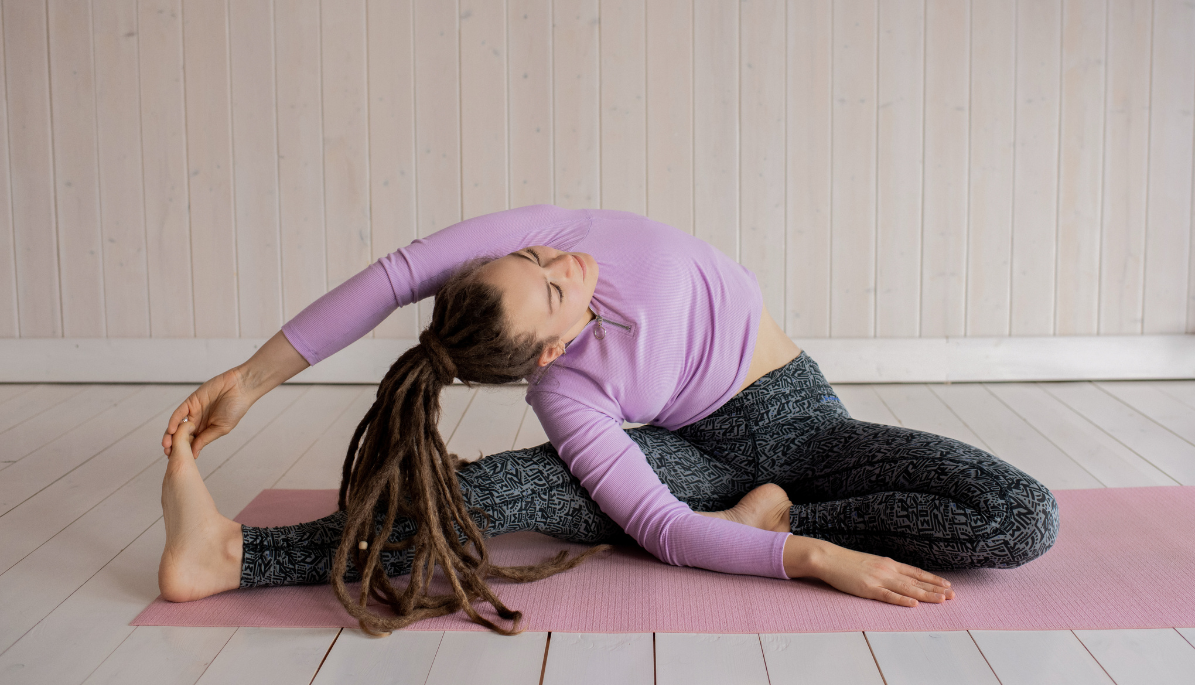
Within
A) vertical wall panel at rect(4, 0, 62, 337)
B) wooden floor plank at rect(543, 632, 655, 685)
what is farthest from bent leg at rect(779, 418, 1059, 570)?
vertical wall panel at rect(4, 0, 62, 337)

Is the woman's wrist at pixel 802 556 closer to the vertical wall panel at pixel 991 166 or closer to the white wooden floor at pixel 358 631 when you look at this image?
the white wooden floor at pixel 358 631

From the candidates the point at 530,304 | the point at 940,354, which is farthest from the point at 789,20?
the point at 530,304

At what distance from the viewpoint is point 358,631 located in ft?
4.56

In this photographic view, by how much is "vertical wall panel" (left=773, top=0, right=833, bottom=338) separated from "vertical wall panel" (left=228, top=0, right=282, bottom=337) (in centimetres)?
170

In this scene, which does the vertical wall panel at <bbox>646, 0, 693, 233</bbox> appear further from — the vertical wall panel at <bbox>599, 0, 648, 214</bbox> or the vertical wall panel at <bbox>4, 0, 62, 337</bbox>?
the vertical wall panel at <bbox>4, 0, 62, 337</bbox>

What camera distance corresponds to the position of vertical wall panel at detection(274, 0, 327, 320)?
9.82 feet

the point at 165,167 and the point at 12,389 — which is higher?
the point at 165,167

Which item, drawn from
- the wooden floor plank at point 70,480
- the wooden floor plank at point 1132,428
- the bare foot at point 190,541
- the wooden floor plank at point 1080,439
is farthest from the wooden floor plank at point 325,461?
the wooden floor plank at point 1132,428

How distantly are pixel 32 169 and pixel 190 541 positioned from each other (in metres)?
2.19

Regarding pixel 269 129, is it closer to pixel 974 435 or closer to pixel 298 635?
pixel 298 635

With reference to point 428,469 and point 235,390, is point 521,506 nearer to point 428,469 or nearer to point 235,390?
point 428,469

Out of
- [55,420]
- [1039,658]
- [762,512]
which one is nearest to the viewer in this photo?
[1039,658]

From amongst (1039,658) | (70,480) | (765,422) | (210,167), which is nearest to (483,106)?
(210,167)

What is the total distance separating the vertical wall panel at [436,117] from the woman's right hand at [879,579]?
1808mm
